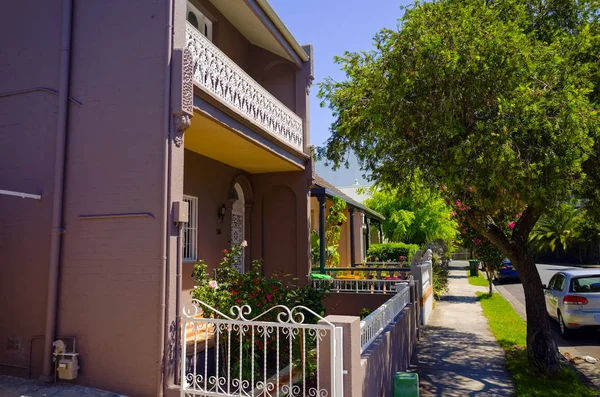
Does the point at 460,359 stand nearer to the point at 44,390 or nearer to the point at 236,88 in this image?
the point at 236,88

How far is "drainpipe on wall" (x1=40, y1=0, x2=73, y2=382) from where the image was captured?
5.85 m

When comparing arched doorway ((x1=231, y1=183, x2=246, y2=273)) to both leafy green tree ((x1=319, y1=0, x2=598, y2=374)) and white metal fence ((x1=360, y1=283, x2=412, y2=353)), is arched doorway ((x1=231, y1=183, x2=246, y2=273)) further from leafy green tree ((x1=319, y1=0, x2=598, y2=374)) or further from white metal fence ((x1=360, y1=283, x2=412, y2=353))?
leafy green tree ((x1=319, y1=0, x2=598, y2=374))

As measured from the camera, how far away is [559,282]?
11.3 metres

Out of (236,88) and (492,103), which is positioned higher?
(236,88)

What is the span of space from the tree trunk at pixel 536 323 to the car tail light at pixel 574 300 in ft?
8.28

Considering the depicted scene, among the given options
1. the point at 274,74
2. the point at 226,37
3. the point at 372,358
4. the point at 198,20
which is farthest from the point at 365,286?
the point at 198,20

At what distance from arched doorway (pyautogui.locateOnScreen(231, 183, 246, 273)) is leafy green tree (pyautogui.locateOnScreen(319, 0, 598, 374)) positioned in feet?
14.5

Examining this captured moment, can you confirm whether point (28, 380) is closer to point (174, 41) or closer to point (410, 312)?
point (174, 41)

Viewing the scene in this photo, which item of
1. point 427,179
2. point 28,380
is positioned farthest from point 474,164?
point 28,380

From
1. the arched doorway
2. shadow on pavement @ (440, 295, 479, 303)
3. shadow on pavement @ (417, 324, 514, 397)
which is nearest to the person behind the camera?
shadow on pavement @ (417, 324, 514, 397)

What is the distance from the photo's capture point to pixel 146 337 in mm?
5508

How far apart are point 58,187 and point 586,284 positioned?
10.8m

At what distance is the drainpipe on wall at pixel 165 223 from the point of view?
539 centimetres

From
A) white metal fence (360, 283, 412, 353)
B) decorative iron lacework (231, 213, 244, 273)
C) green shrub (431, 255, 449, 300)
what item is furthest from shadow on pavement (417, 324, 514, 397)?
green shrub (431, 255, 449, 300)
